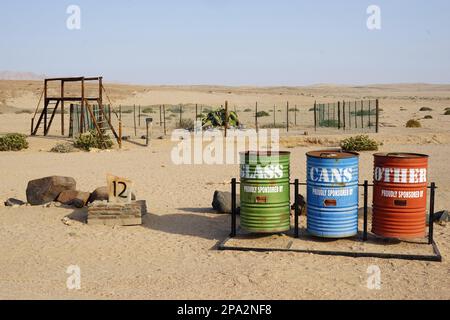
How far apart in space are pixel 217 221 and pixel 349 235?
113 inches

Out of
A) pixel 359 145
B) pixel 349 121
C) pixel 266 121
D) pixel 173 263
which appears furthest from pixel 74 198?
pixel 266 121

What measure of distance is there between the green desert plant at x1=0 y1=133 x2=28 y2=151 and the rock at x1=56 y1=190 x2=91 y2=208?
13.0 m

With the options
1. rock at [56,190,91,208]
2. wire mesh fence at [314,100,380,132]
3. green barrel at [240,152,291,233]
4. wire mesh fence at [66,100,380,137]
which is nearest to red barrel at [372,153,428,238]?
green barrel at [240,152,291,233]

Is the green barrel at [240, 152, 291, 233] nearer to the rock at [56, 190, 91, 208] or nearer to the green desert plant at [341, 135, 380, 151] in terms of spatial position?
the rock at [56, 190, 91, 208]

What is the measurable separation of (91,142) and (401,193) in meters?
17.8

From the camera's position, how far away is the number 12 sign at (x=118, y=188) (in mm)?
10516

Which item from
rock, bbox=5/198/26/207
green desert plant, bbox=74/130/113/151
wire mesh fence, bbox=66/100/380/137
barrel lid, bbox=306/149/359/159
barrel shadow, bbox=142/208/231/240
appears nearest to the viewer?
barrel lid, bbox=306/149/359/159

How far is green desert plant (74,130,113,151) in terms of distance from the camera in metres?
24.4

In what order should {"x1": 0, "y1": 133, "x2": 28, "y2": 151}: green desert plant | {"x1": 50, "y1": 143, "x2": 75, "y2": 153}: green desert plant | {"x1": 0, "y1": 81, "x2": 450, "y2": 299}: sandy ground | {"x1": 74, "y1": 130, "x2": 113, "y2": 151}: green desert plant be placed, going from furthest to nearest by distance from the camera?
{"x1": 74, "y1": 130, "x2": 113, "y2": 151}: green desert plant < {"x1": 0, "y1": 133, "x2": 28, "y2": 151}: green desert plant < {"x1": 50, "y1": 143, "x2": 75, "y2": 153}: green desert plant < {"x1": 0, "y1": 81, "x2": 450, "y2": 299}: sandy ground

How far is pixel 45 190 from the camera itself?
12273mm

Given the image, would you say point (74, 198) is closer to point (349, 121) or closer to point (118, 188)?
point (118, 188)

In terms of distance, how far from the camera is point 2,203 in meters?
12.7

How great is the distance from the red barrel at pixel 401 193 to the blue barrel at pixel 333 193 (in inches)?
14.6
